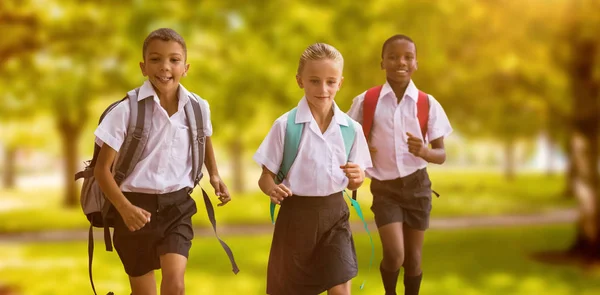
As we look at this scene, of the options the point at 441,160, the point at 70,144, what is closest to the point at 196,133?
the point at 441,160

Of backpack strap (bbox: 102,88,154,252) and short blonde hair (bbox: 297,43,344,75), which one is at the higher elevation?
short blonde hair (bbox: 297,43,344,75)

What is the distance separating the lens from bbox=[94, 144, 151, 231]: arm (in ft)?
13.4

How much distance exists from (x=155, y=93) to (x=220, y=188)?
2.25ft

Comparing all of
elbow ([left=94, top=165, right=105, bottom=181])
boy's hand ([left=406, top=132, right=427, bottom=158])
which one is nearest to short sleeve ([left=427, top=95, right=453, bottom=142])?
boy's hand ([left=406, top=132, right=427, bottom=158])

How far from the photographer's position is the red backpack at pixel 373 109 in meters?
5.24

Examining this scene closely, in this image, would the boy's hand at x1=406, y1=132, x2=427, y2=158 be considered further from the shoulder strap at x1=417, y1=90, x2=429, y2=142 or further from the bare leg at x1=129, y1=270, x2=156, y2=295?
the bare leg at x1=129, y1=270, x2=156, y2=295

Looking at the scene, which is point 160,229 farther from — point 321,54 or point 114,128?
point 321,54

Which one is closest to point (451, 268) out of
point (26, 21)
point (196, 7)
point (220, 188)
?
point (196, 7)

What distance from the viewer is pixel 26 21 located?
12.7 m

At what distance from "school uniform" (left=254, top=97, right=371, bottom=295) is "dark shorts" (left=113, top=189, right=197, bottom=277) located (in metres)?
0.55

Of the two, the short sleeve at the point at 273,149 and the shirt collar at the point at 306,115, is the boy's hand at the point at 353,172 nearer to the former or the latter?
the shirt collar at the point at 306,115

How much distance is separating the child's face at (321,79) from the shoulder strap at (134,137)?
0.94 m

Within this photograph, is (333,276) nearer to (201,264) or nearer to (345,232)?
(345,232)

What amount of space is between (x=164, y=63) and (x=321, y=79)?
92cm
